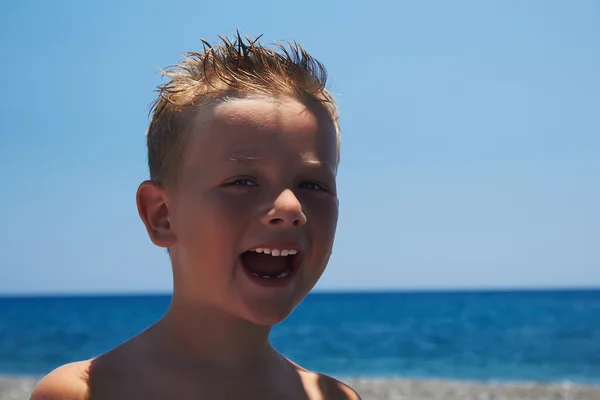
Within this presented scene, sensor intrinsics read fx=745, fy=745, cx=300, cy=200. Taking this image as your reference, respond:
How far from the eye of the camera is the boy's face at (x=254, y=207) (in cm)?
177

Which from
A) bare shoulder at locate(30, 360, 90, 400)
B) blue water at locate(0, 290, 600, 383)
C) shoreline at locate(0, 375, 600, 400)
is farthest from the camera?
blue water at locate(0, 290, 600, 383)

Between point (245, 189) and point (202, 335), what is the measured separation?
45cm

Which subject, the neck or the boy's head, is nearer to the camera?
the boy's head

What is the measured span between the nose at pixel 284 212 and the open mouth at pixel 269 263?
0.08 meters

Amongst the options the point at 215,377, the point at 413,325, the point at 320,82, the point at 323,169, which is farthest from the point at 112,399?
the point at 413,325

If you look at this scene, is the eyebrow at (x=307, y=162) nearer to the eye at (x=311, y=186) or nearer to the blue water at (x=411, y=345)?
the eye at (x=311, y=186)

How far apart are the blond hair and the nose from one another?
31cm

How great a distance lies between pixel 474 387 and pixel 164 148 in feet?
37.1

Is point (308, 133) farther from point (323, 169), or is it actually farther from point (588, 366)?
point (588, 366)

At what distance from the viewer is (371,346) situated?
2316 cm

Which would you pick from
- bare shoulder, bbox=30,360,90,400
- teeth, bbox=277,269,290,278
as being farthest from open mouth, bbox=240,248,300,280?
bare shoulder, bbox=30,360,90,400

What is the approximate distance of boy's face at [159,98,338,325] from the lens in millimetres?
1773

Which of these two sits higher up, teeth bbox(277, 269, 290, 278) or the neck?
teeth bbox(277, 269, 290, 278)

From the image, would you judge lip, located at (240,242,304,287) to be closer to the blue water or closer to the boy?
the boy
